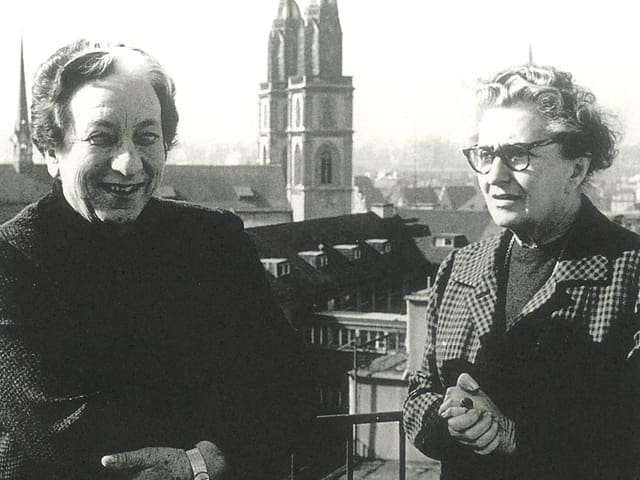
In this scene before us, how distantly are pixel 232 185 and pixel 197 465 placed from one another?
4901cm

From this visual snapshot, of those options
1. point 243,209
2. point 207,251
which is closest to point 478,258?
point 207,251

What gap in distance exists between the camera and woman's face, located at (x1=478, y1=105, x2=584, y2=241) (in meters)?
2.49

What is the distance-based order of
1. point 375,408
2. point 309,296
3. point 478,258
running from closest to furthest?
1. point 478,258
2. point 375,408
3. point 309,296

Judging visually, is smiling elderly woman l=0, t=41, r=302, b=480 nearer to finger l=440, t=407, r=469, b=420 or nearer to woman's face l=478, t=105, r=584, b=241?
finger l=440, t=407, r=469, b=420

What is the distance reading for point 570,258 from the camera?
2531 mm

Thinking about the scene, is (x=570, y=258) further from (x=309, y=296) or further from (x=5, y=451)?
(x=309, y=296)

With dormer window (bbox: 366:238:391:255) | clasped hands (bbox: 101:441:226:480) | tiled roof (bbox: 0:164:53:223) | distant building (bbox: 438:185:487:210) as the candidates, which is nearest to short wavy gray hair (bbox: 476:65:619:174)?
clasped hands (bbox: 101:441:226:480)

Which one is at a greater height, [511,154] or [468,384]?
[511,154]

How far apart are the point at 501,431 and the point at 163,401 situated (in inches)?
38.6

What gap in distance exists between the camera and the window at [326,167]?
191ft

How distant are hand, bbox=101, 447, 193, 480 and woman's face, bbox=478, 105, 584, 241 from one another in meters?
1.15

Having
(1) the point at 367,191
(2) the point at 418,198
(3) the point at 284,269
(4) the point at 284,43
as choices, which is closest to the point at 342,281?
(3) the point at 284,269

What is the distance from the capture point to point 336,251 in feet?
106

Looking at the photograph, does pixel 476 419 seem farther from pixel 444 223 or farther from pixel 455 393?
pixel 444 223
